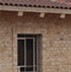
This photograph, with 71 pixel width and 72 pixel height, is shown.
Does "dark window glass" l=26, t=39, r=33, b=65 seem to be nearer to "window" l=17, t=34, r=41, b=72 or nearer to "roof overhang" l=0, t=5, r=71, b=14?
"window" l=17, t=34, r=41, b=72

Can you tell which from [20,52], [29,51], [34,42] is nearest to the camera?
[20,52]

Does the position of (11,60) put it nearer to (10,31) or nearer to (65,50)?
(10,31)

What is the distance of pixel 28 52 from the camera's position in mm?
16453

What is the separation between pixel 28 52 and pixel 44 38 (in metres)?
0.77

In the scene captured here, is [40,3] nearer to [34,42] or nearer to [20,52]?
[34,42]

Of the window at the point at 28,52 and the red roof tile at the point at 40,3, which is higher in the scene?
the red roof tile at the point at 40,3

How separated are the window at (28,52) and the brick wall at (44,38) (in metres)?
0.30

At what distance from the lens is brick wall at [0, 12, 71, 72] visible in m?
15.8

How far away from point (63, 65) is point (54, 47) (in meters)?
0.76

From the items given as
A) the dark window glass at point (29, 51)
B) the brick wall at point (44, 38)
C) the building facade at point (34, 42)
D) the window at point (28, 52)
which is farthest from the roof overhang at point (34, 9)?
the dark window glass at point (29, 51)

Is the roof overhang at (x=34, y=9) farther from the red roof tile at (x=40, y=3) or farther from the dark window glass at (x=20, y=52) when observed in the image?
the dark window glass at (x=20, y=52)

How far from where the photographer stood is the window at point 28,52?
1636cm

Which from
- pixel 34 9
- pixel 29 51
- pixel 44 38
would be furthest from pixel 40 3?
pixel 29 51

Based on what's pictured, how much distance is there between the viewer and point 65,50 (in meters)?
16.8
